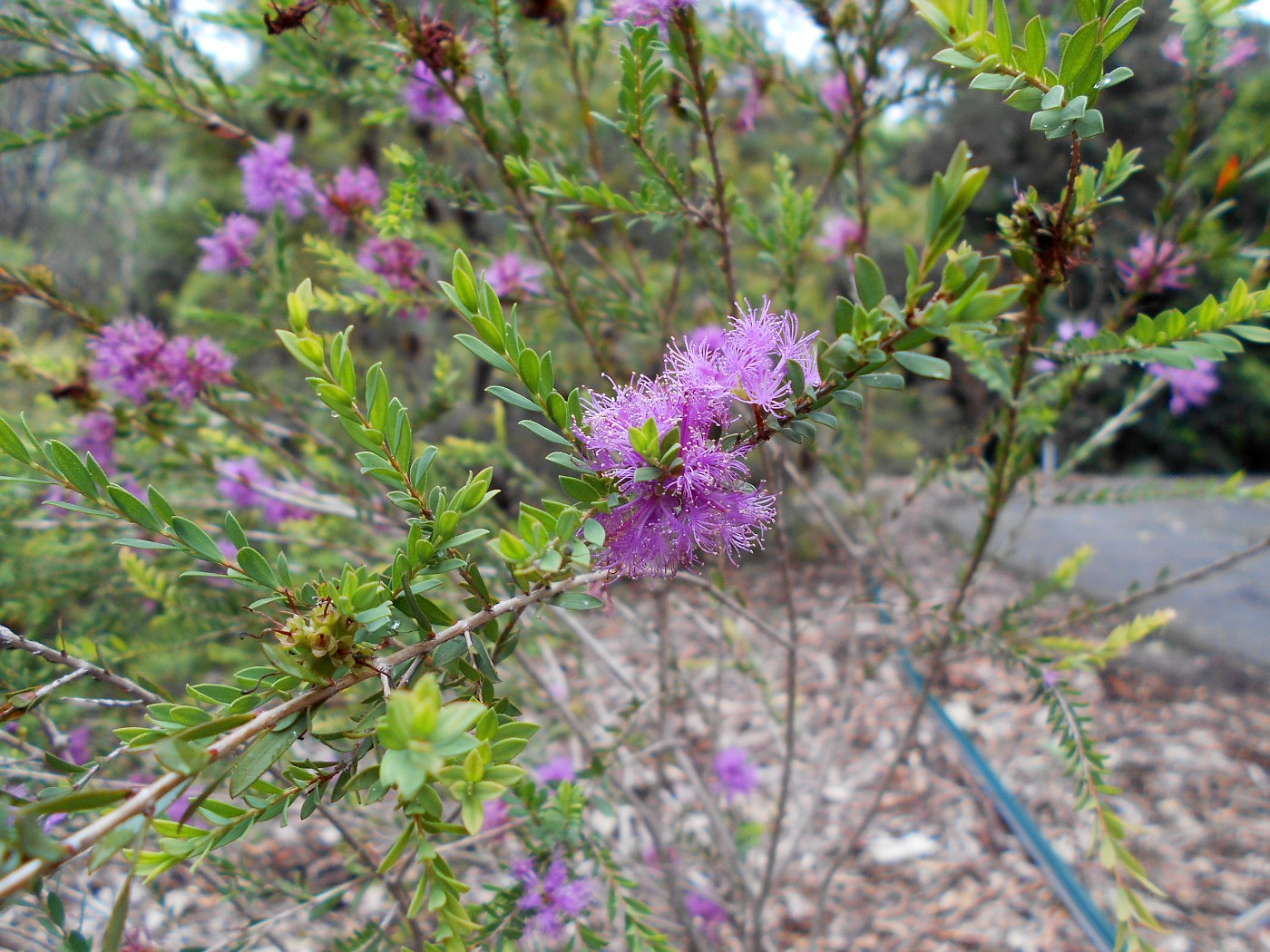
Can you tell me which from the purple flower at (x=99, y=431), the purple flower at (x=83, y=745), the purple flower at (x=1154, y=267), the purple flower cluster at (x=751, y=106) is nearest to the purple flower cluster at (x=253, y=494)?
the purple flower at (x=99, y=431)

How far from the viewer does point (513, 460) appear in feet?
4.52

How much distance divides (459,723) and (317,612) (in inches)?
5.6

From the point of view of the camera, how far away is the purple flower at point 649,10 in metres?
0.70

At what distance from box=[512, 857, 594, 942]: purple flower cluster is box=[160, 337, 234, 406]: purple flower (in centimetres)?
92

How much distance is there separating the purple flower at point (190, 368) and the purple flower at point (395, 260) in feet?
1.01

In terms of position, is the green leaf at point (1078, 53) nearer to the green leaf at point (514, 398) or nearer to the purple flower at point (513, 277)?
the green leaf at point (514, 398)

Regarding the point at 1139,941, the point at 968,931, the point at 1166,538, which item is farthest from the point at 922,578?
the point at 1139,941

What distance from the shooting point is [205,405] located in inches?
46.8

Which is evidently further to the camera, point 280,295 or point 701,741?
point 701,741

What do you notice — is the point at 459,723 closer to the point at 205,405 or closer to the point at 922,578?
the point at 205,405

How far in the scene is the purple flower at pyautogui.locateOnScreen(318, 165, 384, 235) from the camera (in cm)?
124

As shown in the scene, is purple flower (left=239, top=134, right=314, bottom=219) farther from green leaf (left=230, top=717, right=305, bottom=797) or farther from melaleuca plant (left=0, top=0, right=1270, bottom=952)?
green leaf (left=230, top=717, right=305, bottom=797)

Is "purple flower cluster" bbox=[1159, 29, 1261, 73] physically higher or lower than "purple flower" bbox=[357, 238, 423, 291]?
higher

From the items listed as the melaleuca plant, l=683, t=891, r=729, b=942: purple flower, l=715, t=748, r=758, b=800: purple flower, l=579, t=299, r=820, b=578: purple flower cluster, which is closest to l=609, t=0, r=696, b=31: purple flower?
the melaleuca plant
